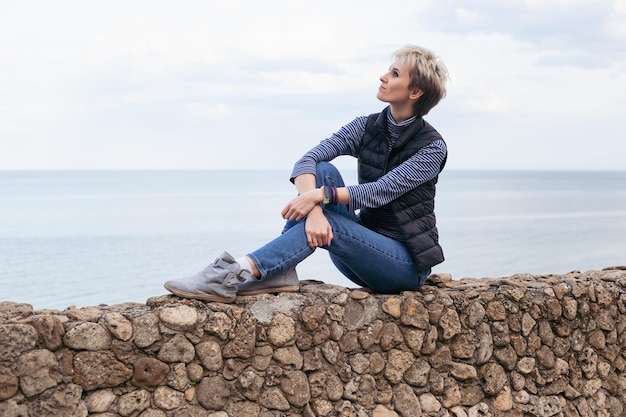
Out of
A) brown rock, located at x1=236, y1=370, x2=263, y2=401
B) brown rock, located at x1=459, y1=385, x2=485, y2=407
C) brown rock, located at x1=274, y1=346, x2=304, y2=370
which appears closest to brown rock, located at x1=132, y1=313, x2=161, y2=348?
brown rock, located at x1=236, y1=370, x2=263, y2=401

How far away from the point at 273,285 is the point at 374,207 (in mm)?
634

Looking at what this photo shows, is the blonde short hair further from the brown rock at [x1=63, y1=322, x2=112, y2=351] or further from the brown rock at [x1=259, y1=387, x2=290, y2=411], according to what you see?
the brown rock at [x1=63, y1=322, x2=112, y2=351]

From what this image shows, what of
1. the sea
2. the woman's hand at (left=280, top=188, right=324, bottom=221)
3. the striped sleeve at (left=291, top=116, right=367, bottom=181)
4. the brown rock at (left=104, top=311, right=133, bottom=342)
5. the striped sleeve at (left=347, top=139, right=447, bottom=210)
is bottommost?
the sea

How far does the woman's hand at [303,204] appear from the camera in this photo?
391 cm

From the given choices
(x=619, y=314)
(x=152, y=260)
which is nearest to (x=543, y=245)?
(x=152, y=260)

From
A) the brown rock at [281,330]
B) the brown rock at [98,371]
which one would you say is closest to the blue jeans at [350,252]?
the brown rock at [281,330]

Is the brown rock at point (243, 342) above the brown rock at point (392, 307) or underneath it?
underneath

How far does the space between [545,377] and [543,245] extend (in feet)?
116

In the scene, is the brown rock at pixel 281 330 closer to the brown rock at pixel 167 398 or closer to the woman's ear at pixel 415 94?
the brown rock at pixel 167 398

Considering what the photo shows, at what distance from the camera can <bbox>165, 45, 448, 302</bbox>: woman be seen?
392 cm

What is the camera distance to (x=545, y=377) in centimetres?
470

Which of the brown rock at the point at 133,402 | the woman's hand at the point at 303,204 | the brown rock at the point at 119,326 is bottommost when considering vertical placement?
the brown rock at the point at 133,402

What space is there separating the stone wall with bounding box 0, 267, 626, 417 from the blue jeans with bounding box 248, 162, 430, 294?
0.38ft

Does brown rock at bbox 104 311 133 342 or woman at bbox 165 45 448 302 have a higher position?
woman at bbox 165 45 448 302
